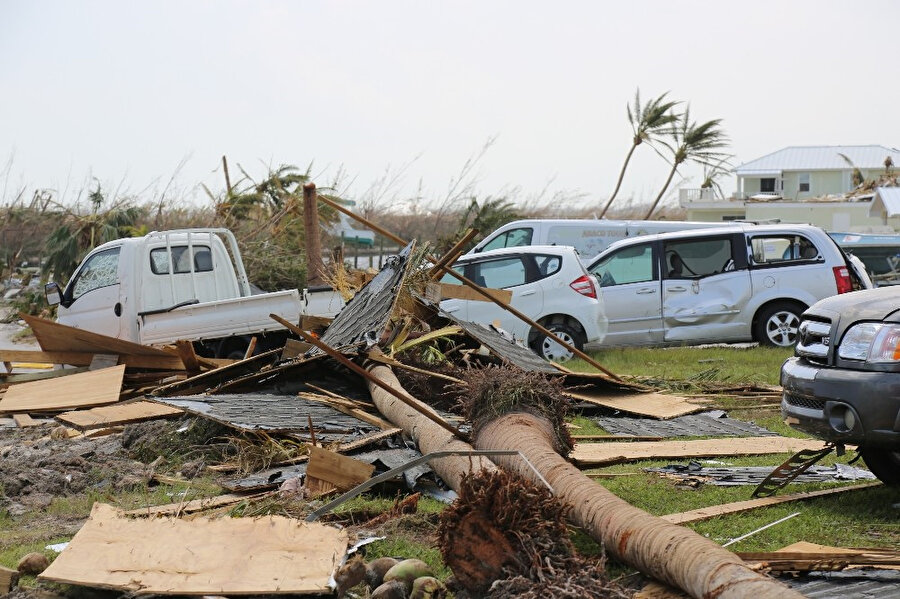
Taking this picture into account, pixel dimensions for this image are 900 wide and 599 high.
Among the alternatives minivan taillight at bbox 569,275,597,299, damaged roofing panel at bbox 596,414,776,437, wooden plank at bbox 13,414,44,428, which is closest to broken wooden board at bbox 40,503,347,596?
damaged roofing panel at bbox 596,414,776,437

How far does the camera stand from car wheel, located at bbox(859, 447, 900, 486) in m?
6.11

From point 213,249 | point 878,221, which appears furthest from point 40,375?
point 878,221

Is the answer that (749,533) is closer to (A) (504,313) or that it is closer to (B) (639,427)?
(B) (639,427)

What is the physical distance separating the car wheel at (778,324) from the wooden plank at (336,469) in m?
10.5

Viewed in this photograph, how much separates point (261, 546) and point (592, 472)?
3029 millimetres

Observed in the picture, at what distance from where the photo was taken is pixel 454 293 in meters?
10.7

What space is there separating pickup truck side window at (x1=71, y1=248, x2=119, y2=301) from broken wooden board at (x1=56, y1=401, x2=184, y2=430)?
434 cm

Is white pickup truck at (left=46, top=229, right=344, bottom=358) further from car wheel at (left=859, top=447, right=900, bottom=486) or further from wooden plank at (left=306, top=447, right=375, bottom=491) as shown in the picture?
car wheel at (left=859, top=447, right=900, bottom=486)

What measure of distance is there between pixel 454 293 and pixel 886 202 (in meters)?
29.5

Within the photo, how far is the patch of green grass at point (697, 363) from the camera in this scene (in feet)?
41.5

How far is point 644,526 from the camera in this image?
14.4 ft

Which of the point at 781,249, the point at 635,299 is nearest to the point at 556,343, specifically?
the point at 635,299

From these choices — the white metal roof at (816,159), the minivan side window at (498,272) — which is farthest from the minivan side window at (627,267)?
the white metal roof at (816,159)

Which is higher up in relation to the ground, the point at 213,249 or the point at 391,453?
the point at 213,249
